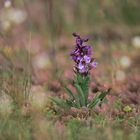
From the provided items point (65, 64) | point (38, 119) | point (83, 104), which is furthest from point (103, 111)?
point (65, 64)

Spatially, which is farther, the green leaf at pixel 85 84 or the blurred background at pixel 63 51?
the blurred background at pixel 63 51

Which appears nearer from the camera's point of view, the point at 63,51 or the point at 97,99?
the point at 97,99

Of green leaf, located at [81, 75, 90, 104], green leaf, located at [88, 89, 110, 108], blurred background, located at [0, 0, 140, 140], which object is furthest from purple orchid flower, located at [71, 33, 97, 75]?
blurred background, located at [0, 0, 140, 140]

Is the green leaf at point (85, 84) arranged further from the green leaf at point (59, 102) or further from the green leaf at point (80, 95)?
the green leaf at point (59, 102)

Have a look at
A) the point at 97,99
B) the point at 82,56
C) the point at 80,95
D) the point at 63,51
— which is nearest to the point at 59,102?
the point at 80,95

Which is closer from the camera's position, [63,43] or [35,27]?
[63,43]

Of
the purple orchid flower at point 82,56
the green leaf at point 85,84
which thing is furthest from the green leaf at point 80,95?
the purple orchid flower at point 82,56

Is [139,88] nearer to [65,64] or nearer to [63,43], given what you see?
[65,64]

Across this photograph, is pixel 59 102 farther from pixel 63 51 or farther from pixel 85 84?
pixel 63 51

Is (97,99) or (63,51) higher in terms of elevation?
(63,51)

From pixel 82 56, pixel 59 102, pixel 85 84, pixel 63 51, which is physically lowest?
pixel 59 102

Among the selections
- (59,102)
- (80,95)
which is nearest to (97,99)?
(80,95)
